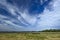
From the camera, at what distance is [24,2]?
2518mm

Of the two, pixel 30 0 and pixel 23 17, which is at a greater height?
pixel 30 0

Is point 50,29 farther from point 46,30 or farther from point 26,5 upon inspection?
point 26,5

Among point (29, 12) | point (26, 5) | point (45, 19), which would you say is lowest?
point (45, 19)

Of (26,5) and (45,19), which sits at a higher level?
(26,5)

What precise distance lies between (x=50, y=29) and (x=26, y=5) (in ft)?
2.81

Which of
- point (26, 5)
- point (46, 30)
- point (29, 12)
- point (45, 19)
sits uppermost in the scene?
point (26, 5)

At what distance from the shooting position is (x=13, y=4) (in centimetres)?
249

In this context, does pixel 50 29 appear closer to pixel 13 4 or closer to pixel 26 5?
pixel 26 5

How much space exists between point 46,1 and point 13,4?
0.83m

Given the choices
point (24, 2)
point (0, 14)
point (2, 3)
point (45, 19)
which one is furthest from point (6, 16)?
point (45, 19)

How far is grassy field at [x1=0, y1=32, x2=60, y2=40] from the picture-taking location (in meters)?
2.48

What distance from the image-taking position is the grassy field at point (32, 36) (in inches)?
97.5

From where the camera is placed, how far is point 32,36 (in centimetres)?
253

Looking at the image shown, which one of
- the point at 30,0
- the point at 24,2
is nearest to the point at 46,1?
the point at 30,0
